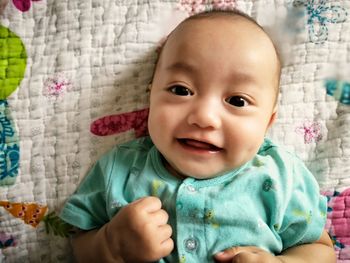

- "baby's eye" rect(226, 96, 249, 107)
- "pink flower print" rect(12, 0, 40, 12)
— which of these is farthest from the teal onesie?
"pink flower print" rect(12, 0, 40, 12)

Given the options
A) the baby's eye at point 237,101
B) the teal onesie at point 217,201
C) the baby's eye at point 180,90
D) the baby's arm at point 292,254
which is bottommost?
the baby's arm at point 292,254

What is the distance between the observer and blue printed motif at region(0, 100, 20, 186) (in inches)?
43.7

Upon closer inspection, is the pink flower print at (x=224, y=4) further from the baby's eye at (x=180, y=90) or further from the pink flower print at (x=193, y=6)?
the baby's eye at (x=180, y=90)

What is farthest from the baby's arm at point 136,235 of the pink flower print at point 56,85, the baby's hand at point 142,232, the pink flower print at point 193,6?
the pink flower print at point 193,6

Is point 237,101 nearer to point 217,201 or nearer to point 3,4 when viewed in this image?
point 217,201

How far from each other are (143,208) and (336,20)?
1.97 ft

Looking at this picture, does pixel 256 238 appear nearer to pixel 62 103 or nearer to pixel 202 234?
pixel 202 234

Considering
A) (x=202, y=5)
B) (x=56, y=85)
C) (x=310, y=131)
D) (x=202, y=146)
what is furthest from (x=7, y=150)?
(x=310, y=131)

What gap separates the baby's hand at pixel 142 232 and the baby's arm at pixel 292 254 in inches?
4.2

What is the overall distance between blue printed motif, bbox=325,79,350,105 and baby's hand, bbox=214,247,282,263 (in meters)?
0.39

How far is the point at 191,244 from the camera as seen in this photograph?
3.19 ft

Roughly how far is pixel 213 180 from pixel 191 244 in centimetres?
13

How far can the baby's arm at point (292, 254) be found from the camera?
3.08 feet

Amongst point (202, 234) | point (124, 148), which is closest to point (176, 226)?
point (202, 234)
